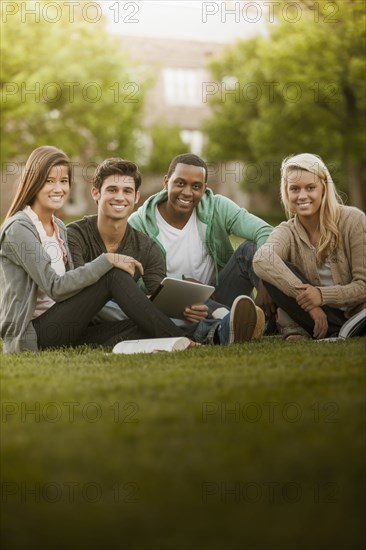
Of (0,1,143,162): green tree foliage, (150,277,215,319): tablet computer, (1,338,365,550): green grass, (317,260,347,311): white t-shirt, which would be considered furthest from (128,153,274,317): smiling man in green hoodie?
(0,1,143,162): green tree foliage

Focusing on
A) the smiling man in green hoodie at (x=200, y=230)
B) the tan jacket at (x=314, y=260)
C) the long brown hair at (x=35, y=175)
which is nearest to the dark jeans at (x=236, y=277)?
the smiling man in green hoodie at (x=200, y=230)

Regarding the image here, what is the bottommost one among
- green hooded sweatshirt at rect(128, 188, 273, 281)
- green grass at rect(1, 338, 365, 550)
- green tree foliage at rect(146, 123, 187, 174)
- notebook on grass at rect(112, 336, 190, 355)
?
notebook on grass at rect(112, 336, 190, 355)

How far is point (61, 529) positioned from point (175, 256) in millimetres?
4221

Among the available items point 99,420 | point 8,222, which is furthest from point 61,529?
point 8,222

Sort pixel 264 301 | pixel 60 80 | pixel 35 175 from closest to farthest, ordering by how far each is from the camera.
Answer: pixel 35 175 → pixel 264 301 → pixel 60 80

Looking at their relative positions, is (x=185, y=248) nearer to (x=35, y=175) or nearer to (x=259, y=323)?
(x=259, y=323)

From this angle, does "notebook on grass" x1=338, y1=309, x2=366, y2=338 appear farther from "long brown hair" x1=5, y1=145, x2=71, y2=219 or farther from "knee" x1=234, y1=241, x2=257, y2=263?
"long brown hair" x1=5, y1=145, x2=71, y2=219

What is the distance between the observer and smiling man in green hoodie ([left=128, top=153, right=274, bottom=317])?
6.18 metres

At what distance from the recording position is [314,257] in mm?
5848

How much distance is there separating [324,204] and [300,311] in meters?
0.73

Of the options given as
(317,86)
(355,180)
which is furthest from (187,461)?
(355,180)

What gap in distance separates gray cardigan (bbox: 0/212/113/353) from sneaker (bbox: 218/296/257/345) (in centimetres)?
87

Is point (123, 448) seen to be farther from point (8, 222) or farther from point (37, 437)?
point (8, 222)

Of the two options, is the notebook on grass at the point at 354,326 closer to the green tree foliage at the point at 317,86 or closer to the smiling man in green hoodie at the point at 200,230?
the smiling man in green hoodie at the point at 200,230
